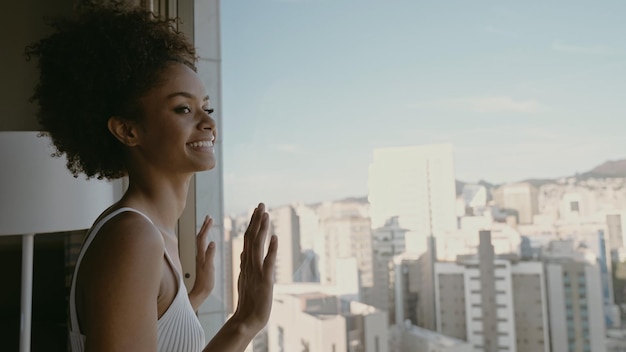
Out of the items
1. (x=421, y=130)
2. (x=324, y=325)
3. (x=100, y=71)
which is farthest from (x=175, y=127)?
(x=324, y=325)

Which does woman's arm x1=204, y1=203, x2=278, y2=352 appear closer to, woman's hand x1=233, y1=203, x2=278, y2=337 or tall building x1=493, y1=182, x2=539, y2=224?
woman's hand x1=233, y1=203, x2=278, y2=337

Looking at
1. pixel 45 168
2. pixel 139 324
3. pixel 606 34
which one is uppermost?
pixel 606 34

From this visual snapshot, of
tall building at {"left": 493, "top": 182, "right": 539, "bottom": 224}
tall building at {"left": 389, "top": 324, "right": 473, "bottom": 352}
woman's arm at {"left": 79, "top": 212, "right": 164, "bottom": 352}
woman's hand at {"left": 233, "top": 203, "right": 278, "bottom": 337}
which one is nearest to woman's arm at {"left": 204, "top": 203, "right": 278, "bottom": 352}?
woman's hand at {"left": 233, "top": 203, "right": 278, "bottom": 337}

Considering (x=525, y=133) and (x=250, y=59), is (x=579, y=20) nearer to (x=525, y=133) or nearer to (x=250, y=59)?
(x=525, y=133)

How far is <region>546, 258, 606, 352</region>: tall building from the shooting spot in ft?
4.59

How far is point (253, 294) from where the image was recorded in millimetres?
888

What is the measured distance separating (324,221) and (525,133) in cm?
82

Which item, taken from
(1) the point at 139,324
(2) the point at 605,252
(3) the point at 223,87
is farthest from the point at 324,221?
(1) the point at 139,324

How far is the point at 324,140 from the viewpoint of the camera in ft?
6.88

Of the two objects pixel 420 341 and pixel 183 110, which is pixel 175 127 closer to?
pixel 183 110

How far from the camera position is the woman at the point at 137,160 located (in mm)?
755

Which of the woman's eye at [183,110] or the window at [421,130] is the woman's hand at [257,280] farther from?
the window at [421,130]

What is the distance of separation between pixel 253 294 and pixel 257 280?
0.9 inches

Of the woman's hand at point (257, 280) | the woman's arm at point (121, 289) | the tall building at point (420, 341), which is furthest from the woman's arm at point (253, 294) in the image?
the tall building at point (420, 341)
